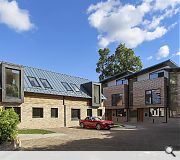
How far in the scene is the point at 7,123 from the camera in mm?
13008

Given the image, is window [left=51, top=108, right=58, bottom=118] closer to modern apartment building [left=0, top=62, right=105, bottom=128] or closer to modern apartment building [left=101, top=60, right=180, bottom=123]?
modern apartment building [left=0, top=62, right=105, bottom=128]

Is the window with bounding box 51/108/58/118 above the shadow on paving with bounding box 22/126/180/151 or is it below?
above

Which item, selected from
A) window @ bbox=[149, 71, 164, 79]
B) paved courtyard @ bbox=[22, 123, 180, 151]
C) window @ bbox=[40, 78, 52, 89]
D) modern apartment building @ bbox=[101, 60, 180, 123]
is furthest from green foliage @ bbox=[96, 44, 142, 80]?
paved courtyard @ bbox=[22, 123, 180, 151]

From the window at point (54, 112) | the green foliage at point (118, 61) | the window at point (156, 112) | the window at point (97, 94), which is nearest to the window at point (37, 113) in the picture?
the window at point (54, 112)

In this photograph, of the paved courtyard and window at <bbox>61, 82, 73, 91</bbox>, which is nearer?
the paved courtyard

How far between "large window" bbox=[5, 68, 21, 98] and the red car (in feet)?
24.8

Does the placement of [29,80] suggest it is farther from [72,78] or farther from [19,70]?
[72,78]

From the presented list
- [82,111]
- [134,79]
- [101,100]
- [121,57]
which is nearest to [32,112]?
[82,111]

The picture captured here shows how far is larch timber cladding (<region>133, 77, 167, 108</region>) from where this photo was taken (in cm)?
4109

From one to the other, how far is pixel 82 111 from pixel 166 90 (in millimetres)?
14960

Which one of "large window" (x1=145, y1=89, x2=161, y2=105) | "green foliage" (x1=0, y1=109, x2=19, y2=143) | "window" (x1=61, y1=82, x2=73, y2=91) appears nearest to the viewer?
"green foliage" (x1=0, y1=109, x2=19, y2=143)

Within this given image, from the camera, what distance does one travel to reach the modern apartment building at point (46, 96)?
24734 mm

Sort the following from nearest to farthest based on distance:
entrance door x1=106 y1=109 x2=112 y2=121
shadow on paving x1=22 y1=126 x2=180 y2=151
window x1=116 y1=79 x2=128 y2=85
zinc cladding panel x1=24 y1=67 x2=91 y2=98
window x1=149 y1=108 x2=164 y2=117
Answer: shadow on paving x1=22 y1=126 x2=180 y2=151 → zinc cladding panel x1=24 y1=67 x2=91 y2=98 → window x1=149 y1=108 x2=164 y2=117 → window x1=116 y1=79 x2=128 y2=85 → entrance door x1=106 y1=109 x2=112 y2=121

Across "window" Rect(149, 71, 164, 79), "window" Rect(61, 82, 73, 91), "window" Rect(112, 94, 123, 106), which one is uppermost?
"window" Rect(149, 71, 164, 79)
